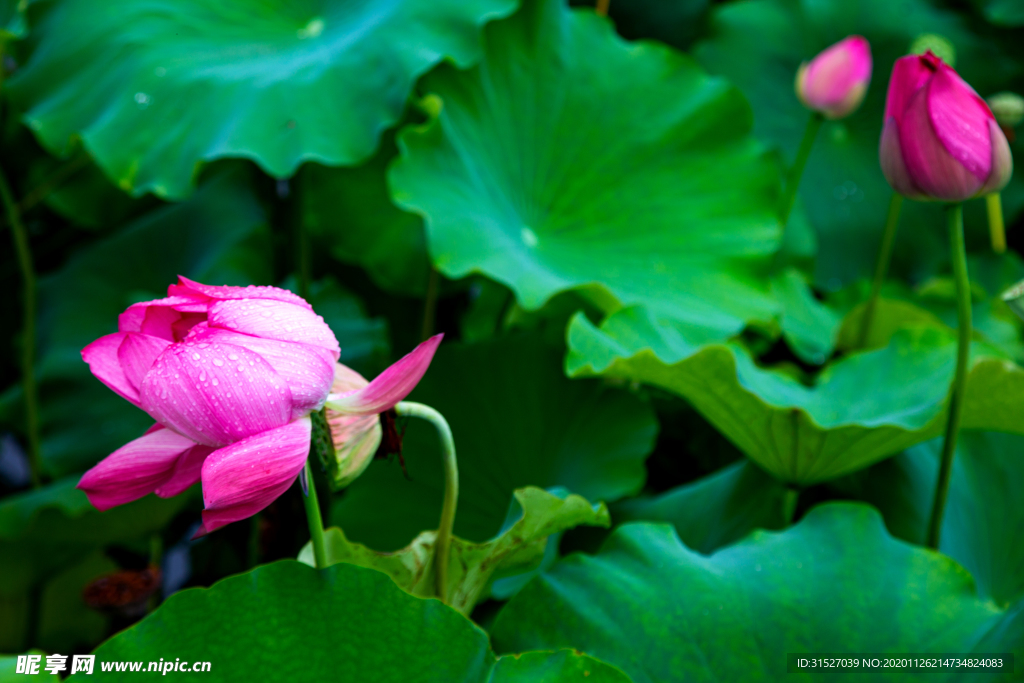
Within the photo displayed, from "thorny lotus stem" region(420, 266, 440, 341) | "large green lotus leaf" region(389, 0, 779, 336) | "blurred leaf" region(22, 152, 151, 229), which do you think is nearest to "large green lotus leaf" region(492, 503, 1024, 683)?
"large green lotus leaf" region(389, 0, 779, 336)

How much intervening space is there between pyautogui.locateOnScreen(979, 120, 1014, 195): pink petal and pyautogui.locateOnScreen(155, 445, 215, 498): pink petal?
1.67 ft

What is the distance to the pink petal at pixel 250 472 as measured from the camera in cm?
31

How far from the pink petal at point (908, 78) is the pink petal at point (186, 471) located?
0.48 metres

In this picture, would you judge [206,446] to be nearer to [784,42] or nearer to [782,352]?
[782,352]

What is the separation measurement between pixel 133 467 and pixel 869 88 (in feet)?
4.36

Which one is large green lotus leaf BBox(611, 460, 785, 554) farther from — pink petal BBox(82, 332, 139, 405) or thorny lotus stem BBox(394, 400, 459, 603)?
pink petal BBox(82, 332, 139, 405)

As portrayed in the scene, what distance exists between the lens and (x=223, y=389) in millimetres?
318

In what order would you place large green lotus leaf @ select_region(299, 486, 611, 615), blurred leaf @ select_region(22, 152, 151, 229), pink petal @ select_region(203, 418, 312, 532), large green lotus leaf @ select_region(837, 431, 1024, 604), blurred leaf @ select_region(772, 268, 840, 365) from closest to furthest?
pink petal @ select_region(203, 418, 312, 532)
large green lotus leaf @ select_region(299, 486, 611, 615)
large green lotus leaf @ select_region(837, 431, 1024, 604)
blurred leaf @ select_region(772, 268, 840, 365)
blurred leaf @ select_region(22, 152, 151, 229)

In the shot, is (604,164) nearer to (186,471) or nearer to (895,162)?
(895,162)

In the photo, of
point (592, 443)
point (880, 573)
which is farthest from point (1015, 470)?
point (592, 443)

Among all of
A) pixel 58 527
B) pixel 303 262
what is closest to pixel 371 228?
pixel 303 262

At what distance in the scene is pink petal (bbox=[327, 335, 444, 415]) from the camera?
1.17 ft

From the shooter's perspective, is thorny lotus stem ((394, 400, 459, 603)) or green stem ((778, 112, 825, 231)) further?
green stem ((778, 112, 825, 231))

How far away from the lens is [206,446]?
358mm
